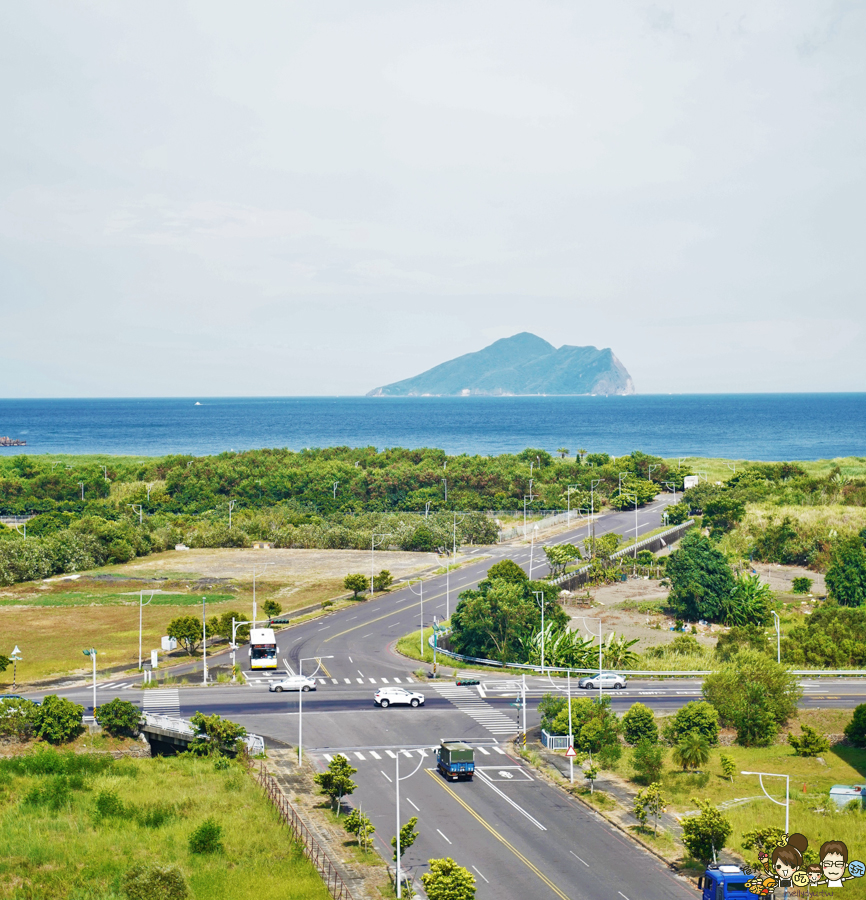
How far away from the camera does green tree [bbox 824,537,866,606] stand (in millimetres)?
108438

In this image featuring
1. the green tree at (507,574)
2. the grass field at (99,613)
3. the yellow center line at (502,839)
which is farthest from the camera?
the green tree at (507,574)

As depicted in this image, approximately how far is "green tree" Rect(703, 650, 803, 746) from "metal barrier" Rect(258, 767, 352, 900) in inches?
1326

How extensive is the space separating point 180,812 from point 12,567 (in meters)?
89.6

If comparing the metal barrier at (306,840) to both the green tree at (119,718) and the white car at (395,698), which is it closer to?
the green tree at (119,718)

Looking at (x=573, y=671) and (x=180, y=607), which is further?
Answer: (x=180, y=607)

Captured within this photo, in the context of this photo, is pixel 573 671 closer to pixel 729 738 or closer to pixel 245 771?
pixel 729 738

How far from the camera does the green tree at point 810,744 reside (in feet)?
211

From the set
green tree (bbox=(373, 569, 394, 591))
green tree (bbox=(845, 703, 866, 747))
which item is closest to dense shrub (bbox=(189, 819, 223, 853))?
green tree (bbox=(845, 703, 866, 747))

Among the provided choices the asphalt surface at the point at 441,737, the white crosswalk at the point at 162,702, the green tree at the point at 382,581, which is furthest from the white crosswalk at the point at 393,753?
the green tree at the point at 382,581

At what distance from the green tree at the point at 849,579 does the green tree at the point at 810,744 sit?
4807 centimetres

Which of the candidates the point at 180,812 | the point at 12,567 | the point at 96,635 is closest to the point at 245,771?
the point at 180,812

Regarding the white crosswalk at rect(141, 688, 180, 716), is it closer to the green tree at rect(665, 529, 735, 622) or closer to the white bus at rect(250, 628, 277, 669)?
Result: the white bus at rect(250, 628, 277, 669)

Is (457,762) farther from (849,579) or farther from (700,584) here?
(849,579)

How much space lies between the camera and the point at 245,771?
60000 mm
